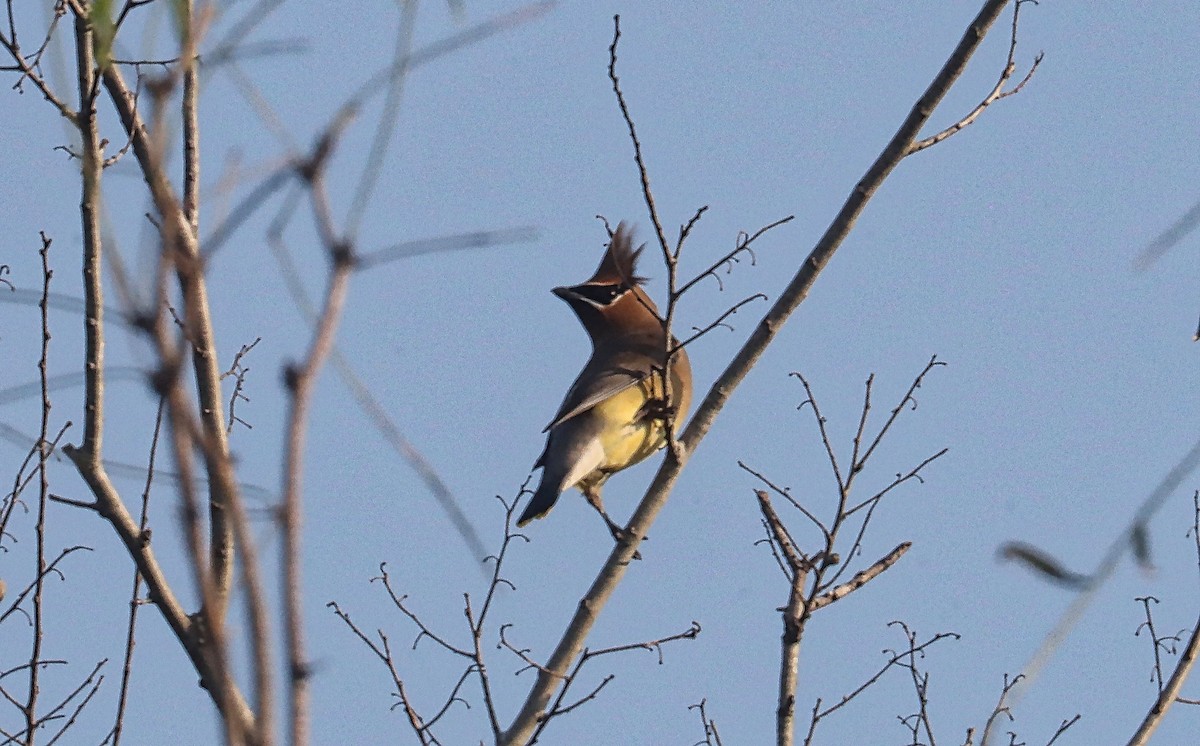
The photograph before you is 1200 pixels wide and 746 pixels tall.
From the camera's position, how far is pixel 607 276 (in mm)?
8383

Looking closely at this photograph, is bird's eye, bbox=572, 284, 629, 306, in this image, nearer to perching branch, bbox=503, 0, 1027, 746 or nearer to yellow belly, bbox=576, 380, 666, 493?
yellow belly, bbox=576, 380, 666, 493

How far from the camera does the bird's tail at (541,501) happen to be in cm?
657

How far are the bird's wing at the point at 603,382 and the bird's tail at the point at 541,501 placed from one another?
0.25m

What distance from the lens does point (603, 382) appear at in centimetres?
707

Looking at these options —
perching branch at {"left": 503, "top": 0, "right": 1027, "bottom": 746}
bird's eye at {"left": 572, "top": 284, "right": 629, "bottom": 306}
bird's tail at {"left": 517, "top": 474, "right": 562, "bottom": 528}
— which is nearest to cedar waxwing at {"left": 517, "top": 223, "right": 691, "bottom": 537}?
bird's tail at {"left": 517, "top": 474, "right": 562, "bottom": 528}

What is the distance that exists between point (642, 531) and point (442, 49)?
3057 millimetres

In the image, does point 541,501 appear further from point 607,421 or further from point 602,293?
point 602,293

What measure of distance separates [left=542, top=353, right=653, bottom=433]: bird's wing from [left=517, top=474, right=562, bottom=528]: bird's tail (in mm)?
245

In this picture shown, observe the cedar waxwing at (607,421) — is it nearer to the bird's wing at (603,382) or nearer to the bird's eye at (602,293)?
the bird's wing at (603,382)

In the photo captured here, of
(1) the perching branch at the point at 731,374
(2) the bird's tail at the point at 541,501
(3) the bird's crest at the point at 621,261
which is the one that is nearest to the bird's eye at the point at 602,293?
(3) the bird's crest at the point at 621,261

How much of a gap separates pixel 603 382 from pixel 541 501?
2.25 ft

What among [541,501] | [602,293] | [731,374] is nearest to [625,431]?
[541,501]

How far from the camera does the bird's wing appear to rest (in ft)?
22.6

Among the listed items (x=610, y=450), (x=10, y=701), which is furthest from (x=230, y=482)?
(x=610, y=450)
